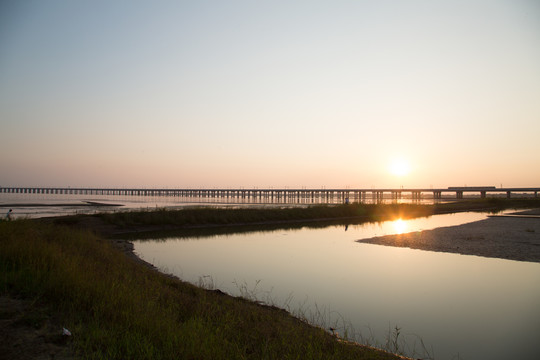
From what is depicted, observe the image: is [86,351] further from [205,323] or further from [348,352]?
[348,352]

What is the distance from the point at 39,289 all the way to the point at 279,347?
410 cm

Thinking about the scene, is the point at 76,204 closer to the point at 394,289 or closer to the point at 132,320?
the point at 394,289

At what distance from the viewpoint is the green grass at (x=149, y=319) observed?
14.6ft

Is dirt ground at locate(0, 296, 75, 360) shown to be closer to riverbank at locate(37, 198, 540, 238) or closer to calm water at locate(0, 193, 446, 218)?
calm water at locate(0, 193, 446, 218)

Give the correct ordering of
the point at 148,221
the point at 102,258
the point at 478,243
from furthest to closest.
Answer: the point at 148,221
the point at 478,243
the point at 102,258

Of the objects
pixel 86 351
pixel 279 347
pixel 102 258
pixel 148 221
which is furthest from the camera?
pixel 148 221

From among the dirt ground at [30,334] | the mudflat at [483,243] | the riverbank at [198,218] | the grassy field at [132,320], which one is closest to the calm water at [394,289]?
the mudflat at [483,243]

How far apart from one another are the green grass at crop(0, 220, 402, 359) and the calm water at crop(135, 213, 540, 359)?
4.98 ft

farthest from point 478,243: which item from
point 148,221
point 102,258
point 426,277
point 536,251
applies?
point 148,221

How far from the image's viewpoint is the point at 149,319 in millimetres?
5129

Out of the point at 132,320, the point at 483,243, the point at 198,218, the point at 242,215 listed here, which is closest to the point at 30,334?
the point at 132,320

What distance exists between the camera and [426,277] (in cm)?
1088

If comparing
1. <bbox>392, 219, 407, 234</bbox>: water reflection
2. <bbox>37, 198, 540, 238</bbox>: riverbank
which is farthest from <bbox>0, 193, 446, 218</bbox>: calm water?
<bbox>392, 219, 407, 234</bbox>: water reflection

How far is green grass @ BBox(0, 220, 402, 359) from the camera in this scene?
445 centimetres
